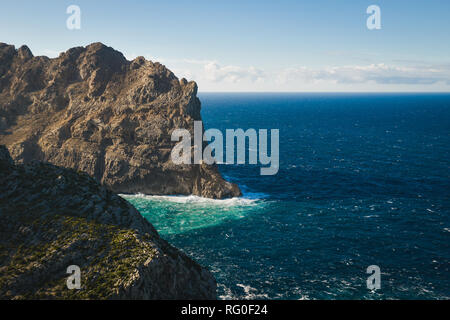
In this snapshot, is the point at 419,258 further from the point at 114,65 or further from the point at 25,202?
the point at 114,65

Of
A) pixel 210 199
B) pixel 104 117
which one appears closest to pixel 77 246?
pixel 210 199

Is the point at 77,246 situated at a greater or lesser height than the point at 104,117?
lesser

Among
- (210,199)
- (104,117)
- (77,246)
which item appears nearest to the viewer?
(77,246)

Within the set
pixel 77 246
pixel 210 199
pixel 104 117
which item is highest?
pixel 104 117

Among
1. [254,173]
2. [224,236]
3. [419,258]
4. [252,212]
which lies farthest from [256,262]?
[254,173]

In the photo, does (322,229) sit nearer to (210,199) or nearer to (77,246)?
(210,199)
